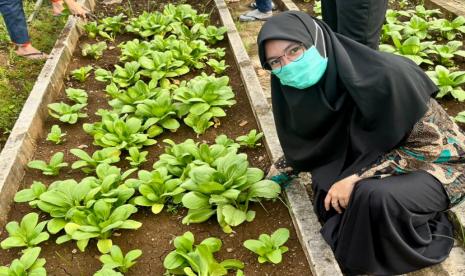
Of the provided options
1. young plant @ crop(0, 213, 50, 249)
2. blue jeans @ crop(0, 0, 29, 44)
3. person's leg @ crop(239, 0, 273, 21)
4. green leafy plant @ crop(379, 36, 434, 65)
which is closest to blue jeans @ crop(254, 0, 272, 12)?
person's leg @ crop(239, 0, 273, 21)

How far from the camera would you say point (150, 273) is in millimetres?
2617

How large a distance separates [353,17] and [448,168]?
4.56ft

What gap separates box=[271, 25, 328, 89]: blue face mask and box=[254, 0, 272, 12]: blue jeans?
12.5 ft

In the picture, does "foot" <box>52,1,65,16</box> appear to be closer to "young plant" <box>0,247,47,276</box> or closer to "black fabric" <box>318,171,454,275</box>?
"young plant" <box>0,247,47,276</box>

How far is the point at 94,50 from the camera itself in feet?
16.9

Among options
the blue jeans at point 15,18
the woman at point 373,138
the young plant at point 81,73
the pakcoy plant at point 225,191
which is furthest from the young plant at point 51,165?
the blue jeans at point 15,18

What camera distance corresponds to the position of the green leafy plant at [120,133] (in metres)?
3.58

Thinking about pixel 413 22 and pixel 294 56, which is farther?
pixel 413 22

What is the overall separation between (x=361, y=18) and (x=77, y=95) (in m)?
2.70

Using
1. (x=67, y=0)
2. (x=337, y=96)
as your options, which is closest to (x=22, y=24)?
(x=67, y=0)

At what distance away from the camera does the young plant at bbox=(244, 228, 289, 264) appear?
8.31 ft

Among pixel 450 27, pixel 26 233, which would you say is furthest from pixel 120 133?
pixel 450 27

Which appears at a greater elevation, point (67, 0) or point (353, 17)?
point (353, 17)

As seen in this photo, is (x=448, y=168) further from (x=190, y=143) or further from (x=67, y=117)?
(x=67, y=117)
